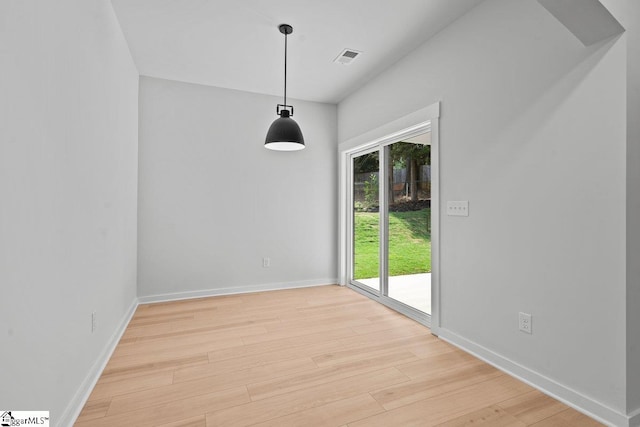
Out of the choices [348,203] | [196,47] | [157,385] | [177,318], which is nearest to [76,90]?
[196,47]

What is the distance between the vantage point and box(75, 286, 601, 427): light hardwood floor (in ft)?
5.55

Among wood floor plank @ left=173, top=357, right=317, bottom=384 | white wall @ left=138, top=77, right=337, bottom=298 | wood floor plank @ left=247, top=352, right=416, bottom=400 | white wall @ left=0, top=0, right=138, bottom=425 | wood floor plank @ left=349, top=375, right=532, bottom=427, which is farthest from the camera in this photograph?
white wall @ left=138, top=77, right=337, bottom=298

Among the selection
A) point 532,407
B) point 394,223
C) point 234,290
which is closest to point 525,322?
point 532,407

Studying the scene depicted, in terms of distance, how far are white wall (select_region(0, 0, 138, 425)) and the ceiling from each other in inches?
20.4

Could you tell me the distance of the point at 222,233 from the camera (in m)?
4.05

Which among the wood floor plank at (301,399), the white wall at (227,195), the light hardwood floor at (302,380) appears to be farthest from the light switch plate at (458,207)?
the white wall at (227,195)

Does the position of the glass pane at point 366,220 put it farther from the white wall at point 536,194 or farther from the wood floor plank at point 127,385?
the wood floor plank at point 127,385

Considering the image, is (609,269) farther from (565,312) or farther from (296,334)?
(296,334)

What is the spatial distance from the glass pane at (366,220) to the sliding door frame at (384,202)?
0.09 meters

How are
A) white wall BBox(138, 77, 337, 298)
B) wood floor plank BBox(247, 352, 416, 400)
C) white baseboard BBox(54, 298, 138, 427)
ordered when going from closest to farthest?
white baseboard BBox(54, 298, 138, 427) < wood floor plank BBox(247, 352, 416, 400) < white wall BBox(138, 77, 337, 298)

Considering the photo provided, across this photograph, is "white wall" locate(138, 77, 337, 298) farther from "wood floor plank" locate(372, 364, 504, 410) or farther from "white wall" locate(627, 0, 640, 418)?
"white wall" locate(627, 0, 640, 418)

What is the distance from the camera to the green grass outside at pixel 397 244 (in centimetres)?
317

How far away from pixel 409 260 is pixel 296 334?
149cm

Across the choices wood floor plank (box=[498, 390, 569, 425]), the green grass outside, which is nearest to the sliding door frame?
the green grass outside
